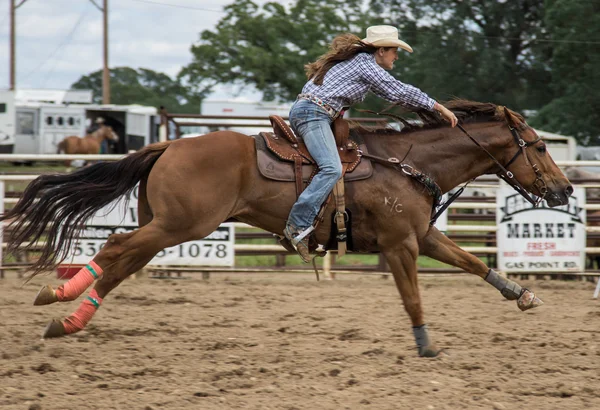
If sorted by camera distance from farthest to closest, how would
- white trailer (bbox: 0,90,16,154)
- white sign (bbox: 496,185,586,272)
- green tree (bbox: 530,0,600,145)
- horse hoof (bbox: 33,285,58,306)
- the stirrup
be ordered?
white trailer (bbox: 0,90,16,154) < green tree (bbox: 530,0,600,145) < white sign (bbox: 496,185,586,272) < the stirrup < horse hoof (bbox: 33,285,58,306)

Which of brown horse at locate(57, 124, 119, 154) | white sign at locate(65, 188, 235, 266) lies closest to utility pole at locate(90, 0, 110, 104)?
brown horse at locate(57, 124, 119, 154)

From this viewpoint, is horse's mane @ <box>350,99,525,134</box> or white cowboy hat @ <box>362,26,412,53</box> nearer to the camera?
white cowboy hat @ <box>362,26,412,53</box>

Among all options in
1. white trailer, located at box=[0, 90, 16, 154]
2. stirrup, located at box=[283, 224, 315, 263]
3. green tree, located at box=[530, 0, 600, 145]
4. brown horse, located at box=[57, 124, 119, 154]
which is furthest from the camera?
white trailer, located at box=[0, 90, 16, 154]

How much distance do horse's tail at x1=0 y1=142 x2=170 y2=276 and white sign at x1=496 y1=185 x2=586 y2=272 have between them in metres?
5.26

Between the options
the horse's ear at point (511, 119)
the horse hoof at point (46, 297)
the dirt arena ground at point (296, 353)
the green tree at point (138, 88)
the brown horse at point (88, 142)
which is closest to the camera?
the dirt arena ground at point (296, 353)

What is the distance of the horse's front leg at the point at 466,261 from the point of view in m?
5.56

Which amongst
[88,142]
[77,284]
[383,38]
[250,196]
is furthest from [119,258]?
[88,142]

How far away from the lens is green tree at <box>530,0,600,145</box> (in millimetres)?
20422

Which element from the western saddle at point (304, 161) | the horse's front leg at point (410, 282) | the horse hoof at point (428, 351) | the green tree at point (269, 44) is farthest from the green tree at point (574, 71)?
the horse hoof at point (428, 351)

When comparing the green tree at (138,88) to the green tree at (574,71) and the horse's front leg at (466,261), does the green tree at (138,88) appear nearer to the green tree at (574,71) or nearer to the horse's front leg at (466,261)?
the green tree at (574,71)

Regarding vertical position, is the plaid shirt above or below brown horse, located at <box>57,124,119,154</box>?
below

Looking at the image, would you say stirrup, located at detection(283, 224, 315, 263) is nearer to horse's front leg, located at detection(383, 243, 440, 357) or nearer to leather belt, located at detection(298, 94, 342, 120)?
horse's front leg, located at detection(383, 243, 440, 357)

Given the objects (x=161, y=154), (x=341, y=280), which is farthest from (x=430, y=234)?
(x=341, y=280)

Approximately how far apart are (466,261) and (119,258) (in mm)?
2419
